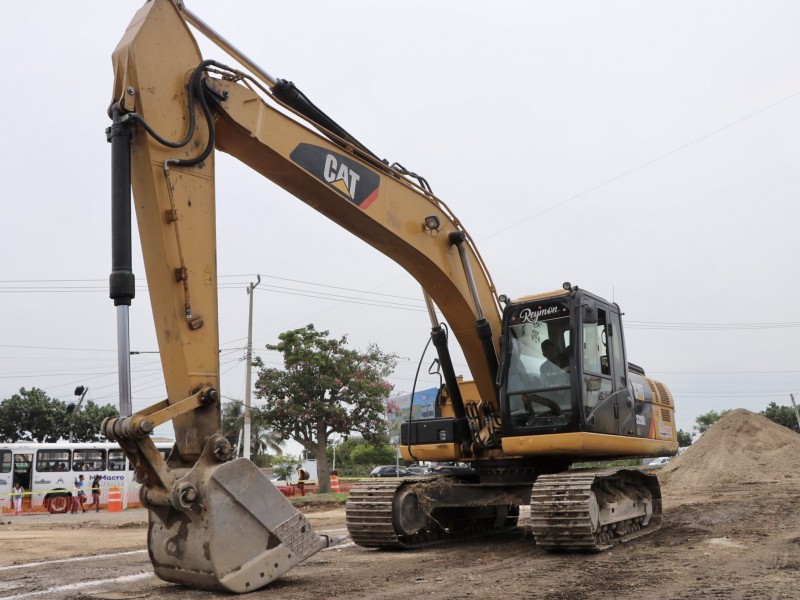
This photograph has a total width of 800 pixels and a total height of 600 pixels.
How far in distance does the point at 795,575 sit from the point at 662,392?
4.79 meters

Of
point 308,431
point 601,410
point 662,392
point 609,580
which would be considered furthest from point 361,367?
point 609,580

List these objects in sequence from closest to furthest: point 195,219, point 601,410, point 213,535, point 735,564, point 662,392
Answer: point 213,535
point 195,219
point 735,564
point 601,410
point 662,392

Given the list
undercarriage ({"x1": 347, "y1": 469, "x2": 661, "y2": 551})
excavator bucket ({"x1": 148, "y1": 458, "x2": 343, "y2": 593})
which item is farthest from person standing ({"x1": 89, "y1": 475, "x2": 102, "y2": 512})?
excavator bucket ({"x1": 148, "y1": 458, "x2": 343, "y2": 593})

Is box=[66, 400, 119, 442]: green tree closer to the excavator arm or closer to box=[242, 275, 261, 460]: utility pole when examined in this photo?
box=[242, 275, 261, 460]: utility pole

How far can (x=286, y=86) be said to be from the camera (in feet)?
24.5

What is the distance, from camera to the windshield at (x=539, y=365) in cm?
858

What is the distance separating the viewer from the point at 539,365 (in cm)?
886

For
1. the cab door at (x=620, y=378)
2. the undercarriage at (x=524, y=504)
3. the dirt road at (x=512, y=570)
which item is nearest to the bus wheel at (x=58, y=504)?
the dirt road at (x=512, y=570)

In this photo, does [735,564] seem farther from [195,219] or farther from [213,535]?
[195,219]

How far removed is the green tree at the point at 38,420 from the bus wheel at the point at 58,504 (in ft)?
72.4

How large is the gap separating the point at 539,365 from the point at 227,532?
4292mm

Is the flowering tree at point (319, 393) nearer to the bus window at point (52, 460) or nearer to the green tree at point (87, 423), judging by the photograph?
the bus window at point (52, 460)

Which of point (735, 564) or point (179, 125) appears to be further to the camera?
point (735, 564)

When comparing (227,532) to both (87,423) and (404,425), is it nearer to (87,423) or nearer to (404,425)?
(404,425)
